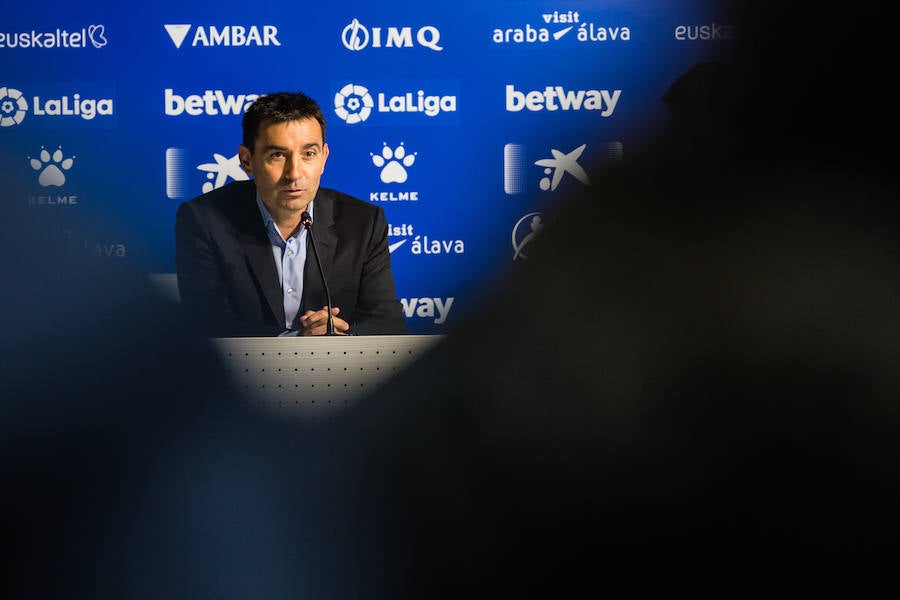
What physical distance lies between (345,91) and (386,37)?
22cm

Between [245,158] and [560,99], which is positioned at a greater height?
[560,99]

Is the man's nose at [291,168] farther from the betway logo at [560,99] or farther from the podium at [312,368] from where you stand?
the podium at [312,368]

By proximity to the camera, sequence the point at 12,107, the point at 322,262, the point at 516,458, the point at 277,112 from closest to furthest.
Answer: the point at 516,458, the point at 322,262, the point at 277,112, the point at 12,107

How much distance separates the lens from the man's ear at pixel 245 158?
2.48 metres

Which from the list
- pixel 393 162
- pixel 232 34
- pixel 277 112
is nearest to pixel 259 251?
pixel 277 112

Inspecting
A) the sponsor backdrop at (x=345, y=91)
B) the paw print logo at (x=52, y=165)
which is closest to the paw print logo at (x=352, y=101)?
the sponsor backdrop at (x=345, y=91)

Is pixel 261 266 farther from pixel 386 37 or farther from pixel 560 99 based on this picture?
pixel 560 99

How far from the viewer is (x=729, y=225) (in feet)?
3.12

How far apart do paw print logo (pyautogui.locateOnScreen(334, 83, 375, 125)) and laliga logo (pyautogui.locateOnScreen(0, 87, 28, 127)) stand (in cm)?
100

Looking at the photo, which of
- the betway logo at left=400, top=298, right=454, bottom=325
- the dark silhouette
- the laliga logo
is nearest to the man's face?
the betway logo at left=400, top=298, right=454, bottom=325

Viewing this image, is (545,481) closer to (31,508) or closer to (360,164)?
(31,508)

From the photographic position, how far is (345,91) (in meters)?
2.63

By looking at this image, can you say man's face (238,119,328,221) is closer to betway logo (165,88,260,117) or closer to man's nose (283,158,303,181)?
man's nose (283,158,303,181)

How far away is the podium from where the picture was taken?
35.6 inches
